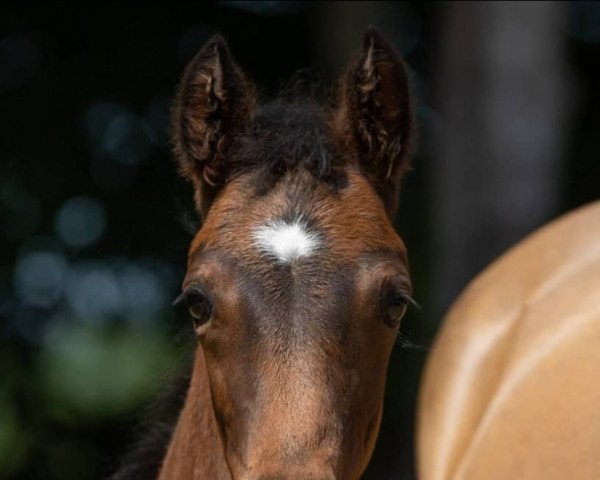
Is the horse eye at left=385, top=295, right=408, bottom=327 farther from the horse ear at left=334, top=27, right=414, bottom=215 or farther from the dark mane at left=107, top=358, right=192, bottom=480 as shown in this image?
the dark mane at left=107, top=358, right=192, bottom=480

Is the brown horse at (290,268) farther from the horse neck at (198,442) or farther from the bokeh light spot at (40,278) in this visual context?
the bokeh light spot at (40,278)

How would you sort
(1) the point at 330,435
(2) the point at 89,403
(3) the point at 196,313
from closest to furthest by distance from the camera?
(1) the point at 330,435 < (3) the point at 196,313 < (2) the point at 89,403

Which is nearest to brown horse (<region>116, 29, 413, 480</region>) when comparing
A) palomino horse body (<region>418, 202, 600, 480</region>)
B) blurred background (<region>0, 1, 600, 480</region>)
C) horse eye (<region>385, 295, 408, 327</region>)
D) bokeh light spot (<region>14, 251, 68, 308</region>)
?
horse eye (<region>385, 295, 408, 327</region>)

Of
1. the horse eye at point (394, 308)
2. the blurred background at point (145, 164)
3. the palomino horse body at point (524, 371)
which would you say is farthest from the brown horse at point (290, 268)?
the blurred background at point (145, 164)

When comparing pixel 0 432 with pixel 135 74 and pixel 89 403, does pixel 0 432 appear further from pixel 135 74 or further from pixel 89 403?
pixel 135 74

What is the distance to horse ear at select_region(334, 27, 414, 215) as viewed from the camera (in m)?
3.28

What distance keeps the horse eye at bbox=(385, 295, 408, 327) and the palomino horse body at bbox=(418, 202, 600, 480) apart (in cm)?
48

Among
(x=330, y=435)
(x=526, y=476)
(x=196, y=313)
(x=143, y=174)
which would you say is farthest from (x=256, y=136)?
(x=143, y=174)

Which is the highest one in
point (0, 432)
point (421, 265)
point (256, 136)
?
point (256, 136)

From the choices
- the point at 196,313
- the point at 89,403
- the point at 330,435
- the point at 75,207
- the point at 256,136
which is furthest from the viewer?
the point at 75,207

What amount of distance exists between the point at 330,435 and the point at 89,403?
422 cm

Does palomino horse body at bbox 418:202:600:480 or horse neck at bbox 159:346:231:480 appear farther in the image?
horse neck at bbox 159:346:231:480

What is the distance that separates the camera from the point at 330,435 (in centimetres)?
266

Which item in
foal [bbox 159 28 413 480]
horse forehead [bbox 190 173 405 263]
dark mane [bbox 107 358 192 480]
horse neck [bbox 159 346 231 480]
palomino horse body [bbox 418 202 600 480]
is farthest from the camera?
dark mane [bbox 107 358 192 480]
